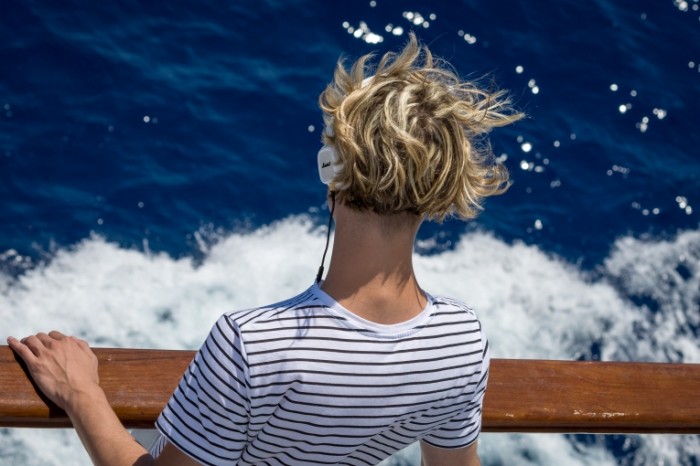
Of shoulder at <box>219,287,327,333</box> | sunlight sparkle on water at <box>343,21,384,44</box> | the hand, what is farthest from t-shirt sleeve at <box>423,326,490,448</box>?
sunlight sparkle on water at <box>343,21,384,44</box>

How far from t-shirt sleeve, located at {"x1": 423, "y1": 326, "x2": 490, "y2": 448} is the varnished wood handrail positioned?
0.17m

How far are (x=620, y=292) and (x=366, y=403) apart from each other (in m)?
4.80

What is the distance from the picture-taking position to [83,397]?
58.6 inches

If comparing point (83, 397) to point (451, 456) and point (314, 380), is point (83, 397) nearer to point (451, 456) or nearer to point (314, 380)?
point (314, 380)

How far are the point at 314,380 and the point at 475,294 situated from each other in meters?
4.50

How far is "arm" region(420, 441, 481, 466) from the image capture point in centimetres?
155

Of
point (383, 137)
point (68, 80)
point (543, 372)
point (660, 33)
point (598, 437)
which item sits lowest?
point (598, 437)

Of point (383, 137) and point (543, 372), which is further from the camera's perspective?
point (543, 372)

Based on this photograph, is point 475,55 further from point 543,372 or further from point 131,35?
point 543,372

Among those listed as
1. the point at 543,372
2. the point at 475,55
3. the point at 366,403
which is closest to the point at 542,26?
the point at 475,55

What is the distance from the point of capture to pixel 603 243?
239 inches

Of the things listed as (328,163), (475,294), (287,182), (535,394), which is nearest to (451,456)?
(535,394)

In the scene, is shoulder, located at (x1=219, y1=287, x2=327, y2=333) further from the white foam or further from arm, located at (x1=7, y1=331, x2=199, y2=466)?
the white foam

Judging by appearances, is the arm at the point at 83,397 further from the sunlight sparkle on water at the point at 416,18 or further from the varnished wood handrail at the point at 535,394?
the sunlight sparkle on water at the point at 416,18
